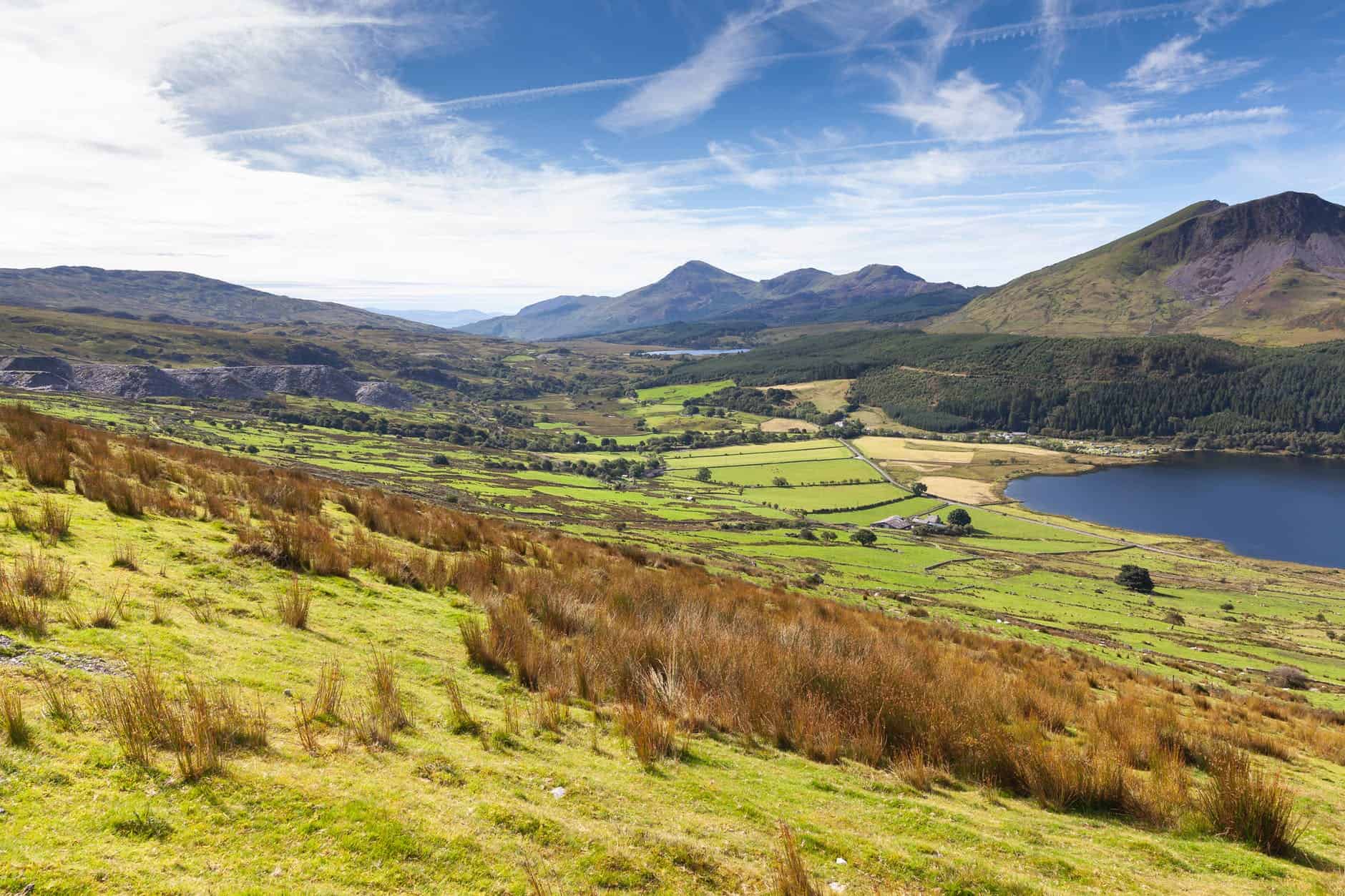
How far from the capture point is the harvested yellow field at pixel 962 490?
343 ft

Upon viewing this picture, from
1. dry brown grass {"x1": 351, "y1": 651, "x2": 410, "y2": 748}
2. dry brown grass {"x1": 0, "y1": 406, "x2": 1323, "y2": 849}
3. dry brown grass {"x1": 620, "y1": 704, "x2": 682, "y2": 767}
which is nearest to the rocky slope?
dry brown grass {"x1": 0, "y1": 406, "x2": 1323, "y2": 849}

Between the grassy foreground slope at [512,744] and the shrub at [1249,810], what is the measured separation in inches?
1.5

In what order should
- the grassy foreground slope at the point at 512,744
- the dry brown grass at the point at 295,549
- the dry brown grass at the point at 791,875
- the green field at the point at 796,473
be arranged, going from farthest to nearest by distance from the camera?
the green field at the point at 796,473
the dry brown grass at the point at 295,549
the dry brown grass at the point at 791,875
the grassy foreground slope at the point at 512,744

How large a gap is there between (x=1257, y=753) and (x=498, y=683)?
46.0 feet

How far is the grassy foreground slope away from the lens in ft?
13.7

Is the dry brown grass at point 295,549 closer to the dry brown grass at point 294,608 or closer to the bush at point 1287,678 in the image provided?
the dry brown grass at point 294,608

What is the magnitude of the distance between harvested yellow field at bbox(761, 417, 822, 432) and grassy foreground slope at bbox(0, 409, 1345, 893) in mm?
156631

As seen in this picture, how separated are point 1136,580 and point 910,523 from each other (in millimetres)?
29208

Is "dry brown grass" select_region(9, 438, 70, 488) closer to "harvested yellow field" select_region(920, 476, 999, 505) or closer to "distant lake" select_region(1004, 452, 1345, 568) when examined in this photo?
"harvested yellow field" select_region(920, 476, 999, 505)

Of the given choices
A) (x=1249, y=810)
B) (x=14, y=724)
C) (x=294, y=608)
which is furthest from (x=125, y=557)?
(x=1249, y=810)

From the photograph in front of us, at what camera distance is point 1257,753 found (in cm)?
1159

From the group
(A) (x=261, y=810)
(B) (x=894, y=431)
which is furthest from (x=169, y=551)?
(B) (x=894, y=431)

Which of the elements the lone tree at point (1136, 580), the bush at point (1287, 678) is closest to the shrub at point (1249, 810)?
the bush at point (1287, 678)

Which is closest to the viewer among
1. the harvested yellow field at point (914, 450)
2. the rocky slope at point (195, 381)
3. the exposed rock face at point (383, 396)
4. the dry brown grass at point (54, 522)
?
the dry brown grass at point (54, 522)
